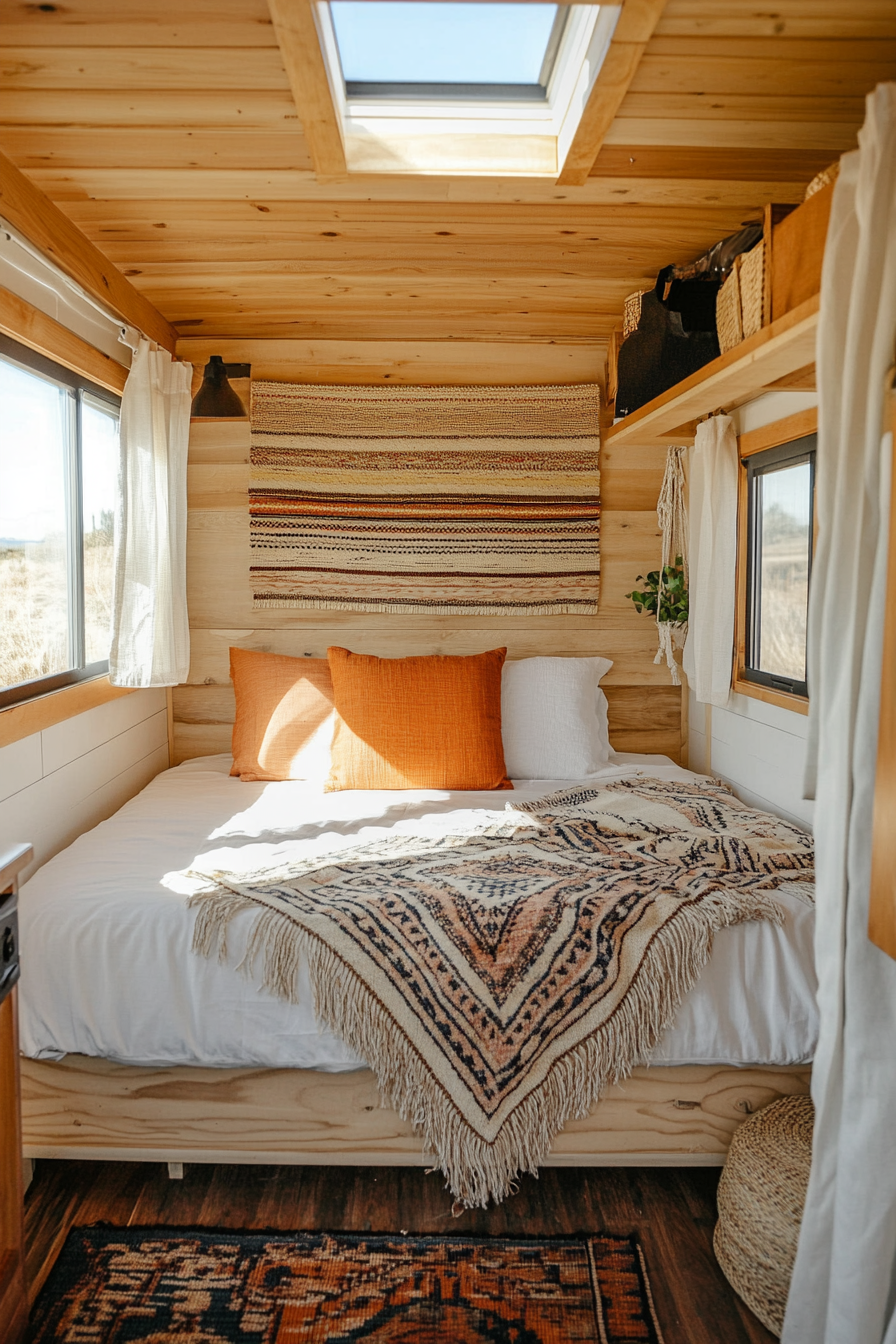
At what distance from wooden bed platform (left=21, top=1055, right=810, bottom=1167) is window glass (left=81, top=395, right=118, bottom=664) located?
137 cm

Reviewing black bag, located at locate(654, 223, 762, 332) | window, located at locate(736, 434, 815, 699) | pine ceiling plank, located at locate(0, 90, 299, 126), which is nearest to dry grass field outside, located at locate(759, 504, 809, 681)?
window, located at locate(736, 434, 815, 699)

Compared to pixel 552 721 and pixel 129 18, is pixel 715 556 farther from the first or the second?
pixel 129 18

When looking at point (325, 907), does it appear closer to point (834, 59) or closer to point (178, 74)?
point (178, 74)

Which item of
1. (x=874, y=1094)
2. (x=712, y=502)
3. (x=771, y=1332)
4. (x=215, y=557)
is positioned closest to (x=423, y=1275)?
(x=771, y=1332)

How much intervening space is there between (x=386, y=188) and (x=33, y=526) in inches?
49.3

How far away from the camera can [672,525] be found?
11.6 feet

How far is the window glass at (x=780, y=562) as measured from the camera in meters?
2.66

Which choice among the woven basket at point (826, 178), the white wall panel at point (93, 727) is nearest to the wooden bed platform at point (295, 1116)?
the white wall panel at point (93, 727)

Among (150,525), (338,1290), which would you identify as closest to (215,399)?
(150,525)

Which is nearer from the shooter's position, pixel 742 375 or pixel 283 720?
pixel 742 375

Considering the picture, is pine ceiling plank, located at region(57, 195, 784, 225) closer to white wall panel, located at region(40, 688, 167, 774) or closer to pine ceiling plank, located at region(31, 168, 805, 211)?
pine ceiling plank, located at region(31, 168, 805, 211)

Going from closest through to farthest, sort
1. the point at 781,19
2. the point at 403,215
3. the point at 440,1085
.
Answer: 1. the point at 781,19
2. the point at 440,1085
3. the point at 403,215

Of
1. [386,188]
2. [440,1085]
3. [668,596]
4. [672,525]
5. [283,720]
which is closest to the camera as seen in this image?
[440,1085]

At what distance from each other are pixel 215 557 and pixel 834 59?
8.34 ft
